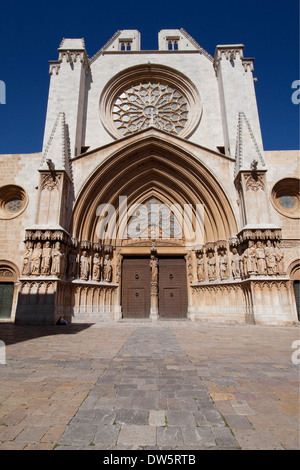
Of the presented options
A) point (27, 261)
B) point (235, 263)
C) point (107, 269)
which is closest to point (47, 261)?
point (27, 261)

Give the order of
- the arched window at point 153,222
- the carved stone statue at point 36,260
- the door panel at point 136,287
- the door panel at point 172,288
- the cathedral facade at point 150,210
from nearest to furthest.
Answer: the carved stone statue at point 36,260 < the cathedral facade at point 150,210 < the door panel at point 136,287 < the door panel at point 172,288 < the arched window at point 153,222

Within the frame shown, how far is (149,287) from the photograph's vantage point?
13.9m

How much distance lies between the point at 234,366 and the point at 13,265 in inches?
465

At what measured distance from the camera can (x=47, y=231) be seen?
423 inches

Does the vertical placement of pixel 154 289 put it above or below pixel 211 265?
below

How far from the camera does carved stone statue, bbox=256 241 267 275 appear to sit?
1058cm

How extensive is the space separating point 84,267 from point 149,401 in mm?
10237

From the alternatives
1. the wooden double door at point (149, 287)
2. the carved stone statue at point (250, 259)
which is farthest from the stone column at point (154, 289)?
the carved stone statue at point (250, 259)

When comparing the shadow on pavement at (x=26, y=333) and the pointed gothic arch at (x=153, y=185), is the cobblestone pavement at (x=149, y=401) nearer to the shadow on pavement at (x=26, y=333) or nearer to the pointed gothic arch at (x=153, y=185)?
the shadow on pavement at (x=26, y=333)

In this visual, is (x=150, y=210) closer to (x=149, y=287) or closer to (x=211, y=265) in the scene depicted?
(x=149, y=287)

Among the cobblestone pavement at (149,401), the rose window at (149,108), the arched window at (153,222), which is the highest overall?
the rose window at (149,108)

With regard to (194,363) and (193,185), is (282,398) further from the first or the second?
(193,185)

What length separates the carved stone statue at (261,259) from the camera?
10578 millimetres

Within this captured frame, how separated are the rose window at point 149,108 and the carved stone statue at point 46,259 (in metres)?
9.66
